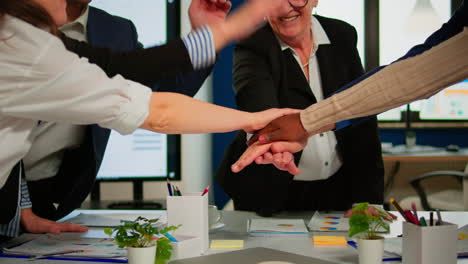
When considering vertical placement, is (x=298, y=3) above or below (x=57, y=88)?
above

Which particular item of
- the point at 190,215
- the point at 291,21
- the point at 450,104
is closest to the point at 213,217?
the point at 190,215

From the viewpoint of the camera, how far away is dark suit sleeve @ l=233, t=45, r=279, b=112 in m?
2.15

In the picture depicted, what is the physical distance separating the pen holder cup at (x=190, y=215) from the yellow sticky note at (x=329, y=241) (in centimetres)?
31

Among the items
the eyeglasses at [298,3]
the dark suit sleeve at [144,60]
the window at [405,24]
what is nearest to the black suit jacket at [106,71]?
the dark suit sleeve at [144,60]

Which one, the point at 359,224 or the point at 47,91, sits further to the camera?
the point at 359,224

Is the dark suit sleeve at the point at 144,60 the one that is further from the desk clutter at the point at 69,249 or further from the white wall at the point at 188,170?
the white wall at the point at 188,170

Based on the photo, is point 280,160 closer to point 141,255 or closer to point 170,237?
point 170,237

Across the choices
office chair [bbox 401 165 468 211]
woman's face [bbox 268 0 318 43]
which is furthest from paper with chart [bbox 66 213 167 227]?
office chair [bbox 401 165 468 211]

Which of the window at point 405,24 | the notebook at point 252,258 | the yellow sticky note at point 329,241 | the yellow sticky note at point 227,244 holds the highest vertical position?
the window at point 405,24

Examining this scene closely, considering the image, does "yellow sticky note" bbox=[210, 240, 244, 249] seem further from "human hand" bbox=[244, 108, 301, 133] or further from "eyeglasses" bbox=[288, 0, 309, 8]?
"eyeglasses" bbox=[288, 0, 309, 8]

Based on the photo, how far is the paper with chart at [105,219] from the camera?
5.79 ft

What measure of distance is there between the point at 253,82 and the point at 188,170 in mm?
1943

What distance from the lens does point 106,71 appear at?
159 cm

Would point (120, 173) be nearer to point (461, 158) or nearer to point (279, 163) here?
point (279, 163)
